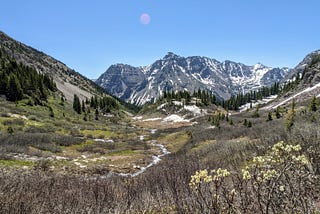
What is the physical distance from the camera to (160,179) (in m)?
14.6

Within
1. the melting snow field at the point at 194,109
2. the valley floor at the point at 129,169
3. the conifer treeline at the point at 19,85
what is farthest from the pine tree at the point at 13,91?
the melting snow field at the point at 194,109

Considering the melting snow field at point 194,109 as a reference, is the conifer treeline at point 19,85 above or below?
above

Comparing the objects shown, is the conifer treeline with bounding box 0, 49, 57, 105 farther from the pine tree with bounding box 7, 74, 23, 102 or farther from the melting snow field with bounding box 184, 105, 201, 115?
the melting snow field with bounding box 184, 105, 201, 115

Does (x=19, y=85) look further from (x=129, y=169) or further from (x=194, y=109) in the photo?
(x=194, y=109)

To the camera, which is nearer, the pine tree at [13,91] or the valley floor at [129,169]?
the valley floor at [129,169]

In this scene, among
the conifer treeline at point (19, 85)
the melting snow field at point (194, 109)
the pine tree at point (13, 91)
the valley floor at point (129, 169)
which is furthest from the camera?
the melting snow field at point (194, 109)

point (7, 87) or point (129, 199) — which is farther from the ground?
point (7, 87)

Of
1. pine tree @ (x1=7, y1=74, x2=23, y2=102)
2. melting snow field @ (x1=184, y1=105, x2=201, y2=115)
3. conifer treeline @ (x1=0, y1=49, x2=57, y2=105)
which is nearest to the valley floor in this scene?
pine tree @ (x1=7, y1=74, x2=23, y2=102)

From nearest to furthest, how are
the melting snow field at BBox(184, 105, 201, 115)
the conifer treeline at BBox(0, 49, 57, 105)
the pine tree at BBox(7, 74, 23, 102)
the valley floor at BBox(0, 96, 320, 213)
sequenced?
1. the valley floor at BBox(0, 96, 320, 213)
2. the pine tree at BBox(7, 74, 23, 102)
3. the conifer treeline at BBox(0, 49, 57, 105)
4. the melting snow field at BBox(184, 105, 201, 115)

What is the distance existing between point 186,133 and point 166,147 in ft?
35.0

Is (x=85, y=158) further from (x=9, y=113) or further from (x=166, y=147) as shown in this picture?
(x=9, y=113)

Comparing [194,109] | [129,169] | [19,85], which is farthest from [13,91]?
[194,109]

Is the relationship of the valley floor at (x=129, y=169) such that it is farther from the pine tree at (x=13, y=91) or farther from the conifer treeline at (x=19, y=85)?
the conifer treeline at (x=19, y=85)

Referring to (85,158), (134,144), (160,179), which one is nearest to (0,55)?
(134,144)
